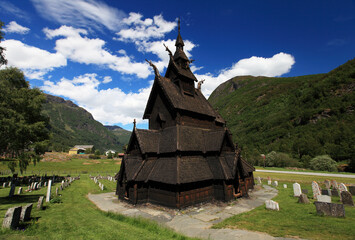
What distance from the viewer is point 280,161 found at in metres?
54.6

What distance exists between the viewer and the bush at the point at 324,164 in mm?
40475

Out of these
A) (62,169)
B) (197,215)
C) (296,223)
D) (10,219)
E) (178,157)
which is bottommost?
(62,169)

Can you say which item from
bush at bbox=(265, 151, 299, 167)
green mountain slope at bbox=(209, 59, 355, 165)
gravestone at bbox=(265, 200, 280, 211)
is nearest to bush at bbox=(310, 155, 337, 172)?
green mountain slope at bbox=(209, 59, 355, 165)

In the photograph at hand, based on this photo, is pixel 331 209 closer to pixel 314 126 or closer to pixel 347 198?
pixel 347 198

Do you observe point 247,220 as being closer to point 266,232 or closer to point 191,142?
point 266,232

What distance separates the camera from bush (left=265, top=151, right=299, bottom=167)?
52188 millimetres

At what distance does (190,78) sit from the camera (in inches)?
878

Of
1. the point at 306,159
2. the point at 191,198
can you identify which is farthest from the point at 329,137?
the point at 191,198

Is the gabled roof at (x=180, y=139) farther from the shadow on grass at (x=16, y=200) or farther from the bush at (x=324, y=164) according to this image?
the bush at (x=324, y=164)

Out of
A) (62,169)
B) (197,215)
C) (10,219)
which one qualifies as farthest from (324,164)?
(62,169)

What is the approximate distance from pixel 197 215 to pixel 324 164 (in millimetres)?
45768

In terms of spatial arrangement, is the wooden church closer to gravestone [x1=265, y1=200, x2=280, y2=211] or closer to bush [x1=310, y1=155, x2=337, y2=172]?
gravestone [x1=265, y1=200, x2=280, y2=211]

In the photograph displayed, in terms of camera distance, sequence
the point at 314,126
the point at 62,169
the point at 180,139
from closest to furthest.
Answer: the point at 180,139 → the point at 62,169 → the point at 314,126

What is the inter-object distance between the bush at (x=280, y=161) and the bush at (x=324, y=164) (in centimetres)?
686
